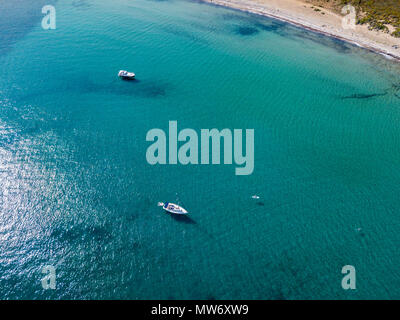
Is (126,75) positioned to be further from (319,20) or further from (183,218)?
(319,20)

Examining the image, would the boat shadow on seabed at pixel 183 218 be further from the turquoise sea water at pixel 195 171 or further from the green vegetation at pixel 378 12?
the green vegetation at pixel 378 12

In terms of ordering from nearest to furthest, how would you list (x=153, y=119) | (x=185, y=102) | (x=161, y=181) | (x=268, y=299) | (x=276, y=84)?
(x=268, y=299) < (x=161, y=181) < (x=153, y=119) < (x=185, y=102) < (x=276, y=84)

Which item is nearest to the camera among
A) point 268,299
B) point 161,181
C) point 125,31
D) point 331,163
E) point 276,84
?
point 268,299

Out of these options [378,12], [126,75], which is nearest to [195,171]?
[126,75]

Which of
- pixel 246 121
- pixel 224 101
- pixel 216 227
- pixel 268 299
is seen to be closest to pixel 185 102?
pixel 224 101

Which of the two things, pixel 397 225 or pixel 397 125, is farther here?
pixel 397 125

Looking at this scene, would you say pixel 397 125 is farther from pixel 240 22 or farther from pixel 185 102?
pixel 240 22
